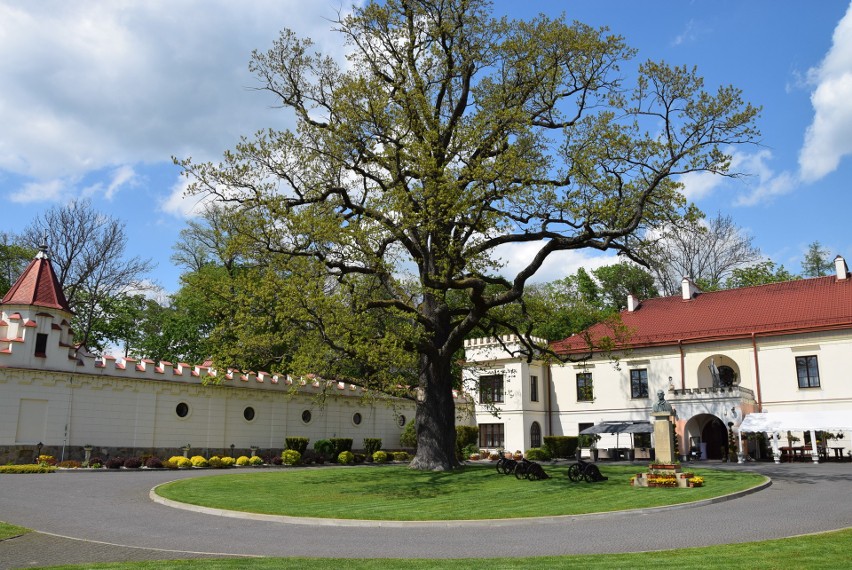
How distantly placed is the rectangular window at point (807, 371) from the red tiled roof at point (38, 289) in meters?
38.2

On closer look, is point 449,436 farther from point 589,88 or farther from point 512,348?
point 512,348

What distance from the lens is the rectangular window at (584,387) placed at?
1722 inches

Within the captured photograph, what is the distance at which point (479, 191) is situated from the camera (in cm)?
2233

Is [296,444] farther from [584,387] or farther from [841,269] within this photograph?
[841,269]

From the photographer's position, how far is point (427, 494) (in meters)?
18.9

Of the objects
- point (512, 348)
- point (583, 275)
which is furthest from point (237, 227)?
point (583, 275)

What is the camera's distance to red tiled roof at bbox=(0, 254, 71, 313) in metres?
29.2

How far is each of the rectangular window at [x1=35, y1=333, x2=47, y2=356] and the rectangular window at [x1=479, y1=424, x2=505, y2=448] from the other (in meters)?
27.4

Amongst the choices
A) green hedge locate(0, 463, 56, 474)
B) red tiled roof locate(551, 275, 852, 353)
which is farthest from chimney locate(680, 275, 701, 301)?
green hedge locate(0, 463, 56, 474)

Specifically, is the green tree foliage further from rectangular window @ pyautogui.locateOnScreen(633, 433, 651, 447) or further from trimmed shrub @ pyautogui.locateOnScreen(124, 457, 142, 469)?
trimmed shrub @ pyautogui.locateOnScreen(124, 457, 142, 469)

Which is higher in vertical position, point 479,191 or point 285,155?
point 285,155

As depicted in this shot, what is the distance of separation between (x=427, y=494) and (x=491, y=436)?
26.6m

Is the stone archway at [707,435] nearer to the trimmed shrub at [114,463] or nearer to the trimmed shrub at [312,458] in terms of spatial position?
the trimmed shrub at [312,458]

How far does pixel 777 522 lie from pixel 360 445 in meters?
29.8
